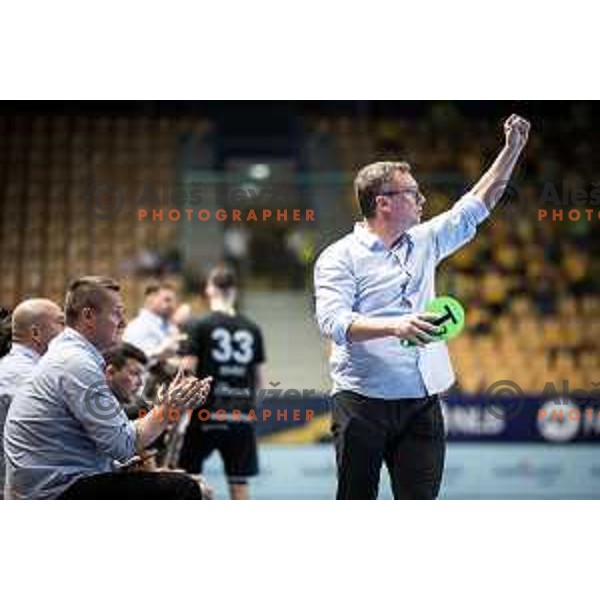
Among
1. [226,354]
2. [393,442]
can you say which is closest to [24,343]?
[393,442]

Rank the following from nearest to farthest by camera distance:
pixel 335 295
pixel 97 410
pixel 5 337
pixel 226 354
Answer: pixel 97 410 < pixel 335 295 < pixel 5 337 < pixel 226 354

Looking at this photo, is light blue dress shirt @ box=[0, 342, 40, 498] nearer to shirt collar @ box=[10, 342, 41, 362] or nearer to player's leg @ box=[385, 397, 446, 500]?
shirt collar @ box=[10, 342, 41, 362]

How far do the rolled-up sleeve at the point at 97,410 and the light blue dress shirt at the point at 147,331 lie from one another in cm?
253

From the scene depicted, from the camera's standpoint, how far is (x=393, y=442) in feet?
15.8

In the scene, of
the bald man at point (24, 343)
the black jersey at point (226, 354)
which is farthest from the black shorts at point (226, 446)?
the bald man at point (24, 343)

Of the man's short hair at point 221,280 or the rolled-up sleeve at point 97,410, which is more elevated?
the man's short hair at point 221,280

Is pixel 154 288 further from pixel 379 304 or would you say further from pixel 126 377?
pixel 379 304

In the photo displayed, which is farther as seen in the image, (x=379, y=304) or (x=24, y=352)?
(x=24, y=352)

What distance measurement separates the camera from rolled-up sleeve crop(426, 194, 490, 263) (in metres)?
5.07

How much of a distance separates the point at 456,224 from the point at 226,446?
2678 mm

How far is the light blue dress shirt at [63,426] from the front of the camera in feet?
14.8

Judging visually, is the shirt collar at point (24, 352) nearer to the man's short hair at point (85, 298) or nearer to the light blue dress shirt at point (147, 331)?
the man's short hair at point (85, 298)

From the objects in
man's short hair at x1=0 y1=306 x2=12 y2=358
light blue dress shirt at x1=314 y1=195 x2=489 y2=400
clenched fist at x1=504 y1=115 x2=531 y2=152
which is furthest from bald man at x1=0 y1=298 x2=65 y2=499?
clenched fist at x1=504 y1=115 x2=531 y2=152
